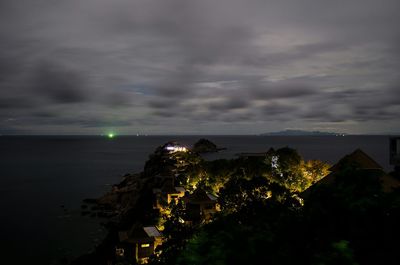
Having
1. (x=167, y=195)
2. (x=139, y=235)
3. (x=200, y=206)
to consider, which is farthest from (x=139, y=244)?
(x=167, y=195)

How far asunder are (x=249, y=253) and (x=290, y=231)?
3.34 ft

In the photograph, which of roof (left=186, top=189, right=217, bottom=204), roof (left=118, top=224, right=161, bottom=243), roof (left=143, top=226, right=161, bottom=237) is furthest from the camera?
roof (left=186, top=189, right=217, bottom=204)

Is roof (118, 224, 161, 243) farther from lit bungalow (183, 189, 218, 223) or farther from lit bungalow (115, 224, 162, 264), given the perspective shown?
lit bungalow (183, 189, 218, 223)

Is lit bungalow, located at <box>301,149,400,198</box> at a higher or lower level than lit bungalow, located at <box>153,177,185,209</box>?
higher

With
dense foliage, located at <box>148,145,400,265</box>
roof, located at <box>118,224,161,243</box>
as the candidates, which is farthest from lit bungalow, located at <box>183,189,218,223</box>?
dense foliage, located at <box>148,145,400,265</box>

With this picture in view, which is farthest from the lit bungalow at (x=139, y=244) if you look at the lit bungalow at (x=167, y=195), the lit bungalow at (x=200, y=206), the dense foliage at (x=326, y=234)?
the dense foliage at (x=326, y=234)

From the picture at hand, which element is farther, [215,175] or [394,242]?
[215,175]

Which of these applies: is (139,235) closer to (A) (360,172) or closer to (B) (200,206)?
(B) (200,206)

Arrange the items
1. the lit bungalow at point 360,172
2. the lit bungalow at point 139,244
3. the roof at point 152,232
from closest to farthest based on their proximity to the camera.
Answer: the lit bungalow at point 360,172 → the lit bungalow at point 139,244 → the roof at point 152,232

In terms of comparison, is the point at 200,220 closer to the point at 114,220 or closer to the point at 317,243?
the point at 114,220

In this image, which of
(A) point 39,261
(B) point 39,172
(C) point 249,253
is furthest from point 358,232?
(B) point 39,172

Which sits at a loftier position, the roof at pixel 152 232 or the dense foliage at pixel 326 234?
the dense foliage at pixel 326 234

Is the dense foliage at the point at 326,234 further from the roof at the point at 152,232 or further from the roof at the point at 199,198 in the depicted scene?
the roof at the point at 199,198

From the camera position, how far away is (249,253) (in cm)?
512
